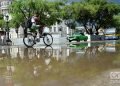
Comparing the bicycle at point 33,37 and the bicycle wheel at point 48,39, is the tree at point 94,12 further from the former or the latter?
the bicycle at point 33,37

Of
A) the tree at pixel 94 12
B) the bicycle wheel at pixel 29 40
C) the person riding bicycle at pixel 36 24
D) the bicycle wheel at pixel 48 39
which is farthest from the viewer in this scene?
the tree at pixel 94 12

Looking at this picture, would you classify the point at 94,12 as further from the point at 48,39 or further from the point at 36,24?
the point at 36,24

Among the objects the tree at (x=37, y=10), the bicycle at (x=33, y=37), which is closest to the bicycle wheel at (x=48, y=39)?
the bicycle at (x=33, y=37)

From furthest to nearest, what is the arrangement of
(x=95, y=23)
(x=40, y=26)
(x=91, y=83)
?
(x=95, y=23) < (x=40, y=26) < (x=91, y=83)

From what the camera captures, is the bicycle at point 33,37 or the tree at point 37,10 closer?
the bicycle at point 33,37

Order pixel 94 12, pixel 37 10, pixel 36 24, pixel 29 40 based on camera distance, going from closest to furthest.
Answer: pixel 36 24
pixel 29 40
pixel 37 10
pixel 94 12

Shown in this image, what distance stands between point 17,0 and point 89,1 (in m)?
18.7

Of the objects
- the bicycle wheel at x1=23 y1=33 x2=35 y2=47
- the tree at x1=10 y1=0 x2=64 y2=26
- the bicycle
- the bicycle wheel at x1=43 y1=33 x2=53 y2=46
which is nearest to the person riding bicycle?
the bicycle

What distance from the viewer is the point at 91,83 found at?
5.30 meters

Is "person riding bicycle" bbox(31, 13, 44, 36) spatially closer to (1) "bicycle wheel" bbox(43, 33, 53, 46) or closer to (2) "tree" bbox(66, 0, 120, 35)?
(1) "bicycle wheel" bbox(43, 33, 53, 46)

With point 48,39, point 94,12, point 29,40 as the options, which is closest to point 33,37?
point 29,40

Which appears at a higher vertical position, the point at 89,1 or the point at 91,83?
the point at 89,1

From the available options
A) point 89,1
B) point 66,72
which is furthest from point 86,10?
point 66,72

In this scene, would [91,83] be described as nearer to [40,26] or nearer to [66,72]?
A: [66,72]
